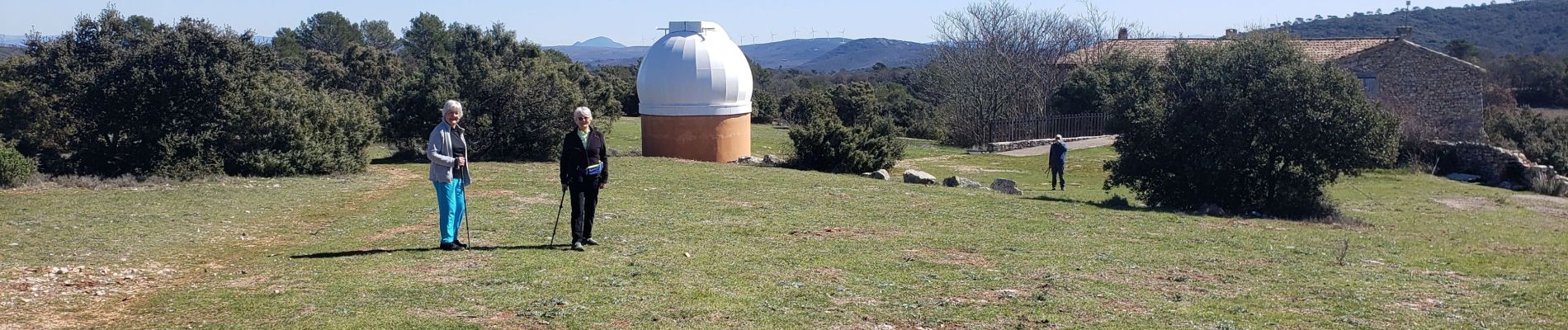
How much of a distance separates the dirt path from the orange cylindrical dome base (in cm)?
1060

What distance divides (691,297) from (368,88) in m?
39.8

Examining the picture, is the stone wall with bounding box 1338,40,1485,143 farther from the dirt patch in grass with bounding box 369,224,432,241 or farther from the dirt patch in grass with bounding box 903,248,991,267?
the dirt patch in grass with bounding box 369,224,432,241

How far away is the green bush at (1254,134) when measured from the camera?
16531 millimetres

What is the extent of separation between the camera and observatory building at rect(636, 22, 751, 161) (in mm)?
25500

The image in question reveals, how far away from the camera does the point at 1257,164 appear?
55.0ft

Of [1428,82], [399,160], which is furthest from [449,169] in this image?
[1428,82]

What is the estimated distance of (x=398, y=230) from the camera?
37.0 feet

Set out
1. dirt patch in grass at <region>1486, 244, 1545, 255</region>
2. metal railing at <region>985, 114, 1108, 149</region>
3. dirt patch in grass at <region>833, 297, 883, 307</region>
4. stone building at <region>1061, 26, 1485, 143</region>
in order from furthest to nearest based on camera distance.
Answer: stone building at <region>1061, 26, 1485, 143</region>
metal railing at <region>985, 114, 1108, 149</region>
dirt patch in grass at <region>1486, 244, 1545, 255</region>
dirt patch in grass at <region>833, 297, 883, 307</region>

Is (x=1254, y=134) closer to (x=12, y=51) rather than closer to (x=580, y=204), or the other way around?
(x=580, y=204)

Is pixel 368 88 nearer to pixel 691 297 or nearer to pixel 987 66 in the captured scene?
pixel 987 66

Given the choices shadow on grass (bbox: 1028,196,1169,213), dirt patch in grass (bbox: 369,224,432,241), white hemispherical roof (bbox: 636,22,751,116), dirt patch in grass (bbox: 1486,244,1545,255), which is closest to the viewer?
dirt patch in grass (bbox: 369,224,432,241)

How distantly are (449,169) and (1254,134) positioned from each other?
12.3m

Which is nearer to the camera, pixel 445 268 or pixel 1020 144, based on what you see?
pixel 445 268

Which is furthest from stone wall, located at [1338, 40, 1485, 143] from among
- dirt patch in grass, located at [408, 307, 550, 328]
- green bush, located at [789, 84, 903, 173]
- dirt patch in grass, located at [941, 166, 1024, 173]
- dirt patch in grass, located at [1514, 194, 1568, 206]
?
dirt patch in grass, located at [408, 307, 550, 328]
